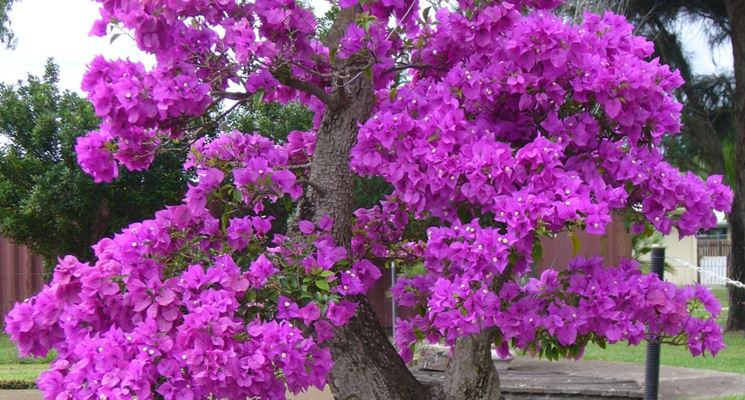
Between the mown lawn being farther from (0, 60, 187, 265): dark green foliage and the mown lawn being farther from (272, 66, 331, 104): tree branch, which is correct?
(272, 66, 331, 104): tree branch

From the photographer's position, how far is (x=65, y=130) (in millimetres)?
11070

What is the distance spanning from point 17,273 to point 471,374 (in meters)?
12.9

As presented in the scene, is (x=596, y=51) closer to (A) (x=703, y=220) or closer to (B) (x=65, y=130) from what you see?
(A) (x=703, y=220)

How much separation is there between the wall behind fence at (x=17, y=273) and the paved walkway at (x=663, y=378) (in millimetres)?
7976

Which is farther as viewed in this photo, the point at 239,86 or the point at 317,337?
the point at 239,86

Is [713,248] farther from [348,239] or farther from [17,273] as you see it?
[348,239]

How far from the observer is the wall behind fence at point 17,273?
14.3 meters

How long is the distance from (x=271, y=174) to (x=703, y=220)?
1.41 meters

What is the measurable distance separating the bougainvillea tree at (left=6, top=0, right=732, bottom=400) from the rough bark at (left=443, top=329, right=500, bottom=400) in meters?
0.17

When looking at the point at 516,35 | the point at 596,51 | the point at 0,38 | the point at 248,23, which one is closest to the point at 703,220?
the point at 596,51

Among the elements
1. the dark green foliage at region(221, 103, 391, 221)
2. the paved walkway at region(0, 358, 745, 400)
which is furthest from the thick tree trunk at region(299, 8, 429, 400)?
the dark green foliage at region(221, 103, 391, 221)

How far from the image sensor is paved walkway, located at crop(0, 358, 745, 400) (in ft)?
21.2

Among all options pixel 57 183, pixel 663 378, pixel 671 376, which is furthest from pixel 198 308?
pixel 57 183

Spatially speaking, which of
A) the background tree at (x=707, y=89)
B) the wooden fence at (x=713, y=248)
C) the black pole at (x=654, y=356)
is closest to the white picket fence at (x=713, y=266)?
the wooden fence at (x=713, y=248)
